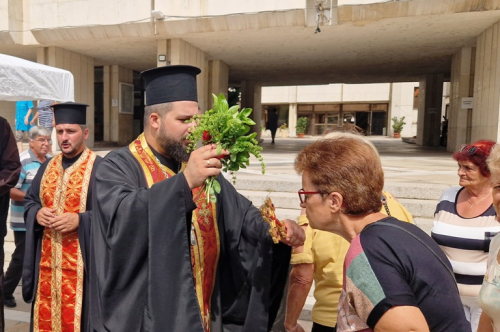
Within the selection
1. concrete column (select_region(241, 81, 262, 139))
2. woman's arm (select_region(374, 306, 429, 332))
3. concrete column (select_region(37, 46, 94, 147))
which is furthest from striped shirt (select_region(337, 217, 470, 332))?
concrete column (select_region(241, 81, 262, 139))

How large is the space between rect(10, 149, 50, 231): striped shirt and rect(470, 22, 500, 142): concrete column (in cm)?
959

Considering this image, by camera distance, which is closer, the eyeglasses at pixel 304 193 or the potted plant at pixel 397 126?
the eyeglasses at pixel 304 193

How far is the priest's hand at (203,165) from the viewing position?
5.06ft

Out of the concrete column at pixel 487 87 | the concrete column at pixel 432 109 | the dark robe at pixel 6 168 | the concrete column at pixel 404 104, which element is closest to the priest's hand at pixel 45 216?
the dark robe at pixel 6 168

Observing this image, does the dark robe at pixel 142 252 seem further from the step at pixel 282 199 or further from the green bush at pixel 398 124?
the green bush at pixel 398 124

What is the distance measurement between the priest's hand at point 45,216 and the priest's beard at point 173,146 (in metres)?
1.36

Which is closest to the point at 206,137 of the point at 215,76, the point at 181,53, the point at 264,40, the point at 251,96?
the point at 264,40

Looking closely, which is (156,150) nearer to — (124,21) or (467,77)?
(124,21)

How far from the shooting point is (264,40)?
1130 centimetres

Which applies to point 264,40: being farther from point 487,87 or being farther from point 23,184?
point 23,184

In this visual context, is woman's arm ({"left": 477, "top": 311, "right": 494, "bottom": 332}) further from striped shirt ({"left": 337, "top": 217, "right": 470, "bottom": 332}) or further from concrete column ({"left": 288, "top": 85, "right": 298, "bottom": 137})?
concrete column ({"left": 288, "top": 85, "right": 298, "bottom": 137})

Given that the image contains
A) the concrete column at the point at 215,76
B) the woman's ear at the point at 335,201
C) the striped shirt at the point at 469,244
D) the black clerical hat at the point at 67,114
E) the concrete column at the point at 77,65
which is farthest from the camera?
the concrete column at the point at 215,76

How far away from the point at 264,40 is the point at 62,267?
956 cm

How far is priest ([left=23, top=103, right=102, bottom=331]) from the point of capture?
2.88m
